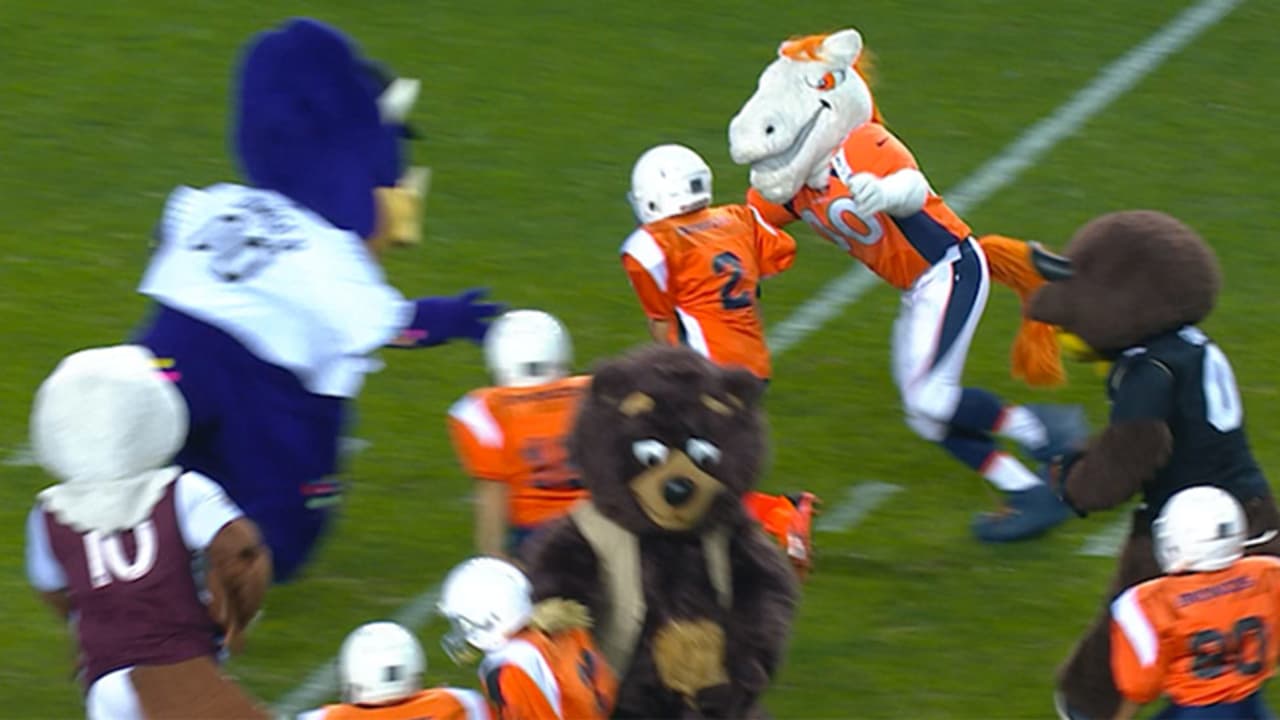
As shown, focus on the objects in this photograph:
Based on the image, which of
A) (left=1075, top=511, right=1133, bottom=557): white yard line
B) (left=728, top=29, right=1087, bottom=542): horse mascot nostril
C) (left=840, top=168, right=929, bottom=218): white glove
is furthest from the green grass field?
(left=840, top=168, right=929, bottom=218): white glove

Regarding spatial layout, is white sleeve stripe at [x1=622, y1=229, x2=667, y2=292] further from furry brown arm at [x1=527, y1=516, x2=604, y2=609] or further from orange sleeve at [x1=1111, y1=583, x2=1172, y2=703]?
orange sleeve at [x1=1111, y1=583, x2=1172, y2=703]

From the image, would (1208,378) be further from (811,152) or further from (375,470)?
(375,470)

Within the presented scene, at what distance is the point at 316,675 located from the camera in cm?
623

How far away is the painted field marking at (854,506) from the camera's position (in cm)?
730

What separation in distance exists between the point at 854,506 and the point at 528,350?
5.73 feet

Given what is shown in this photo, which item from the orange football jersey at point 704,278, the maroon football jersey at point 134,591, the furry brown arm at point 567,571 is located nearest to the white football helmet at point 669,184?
the orange football jersey at point 704,278

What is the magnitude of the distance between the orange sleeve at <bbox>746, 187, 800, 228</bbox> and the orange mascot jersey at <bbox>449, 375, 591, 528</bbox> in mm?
1782

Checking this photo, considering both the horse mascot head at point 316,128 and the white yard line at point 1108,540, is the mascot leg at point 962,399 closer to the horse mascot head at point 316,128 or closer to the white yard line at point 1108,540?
the white yard line at point 1108,540

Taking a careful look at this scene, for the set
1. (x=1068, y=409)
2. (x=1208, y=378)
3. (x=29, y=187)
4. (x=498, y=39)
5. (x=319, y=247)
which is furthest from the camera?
(x=498, y=39)

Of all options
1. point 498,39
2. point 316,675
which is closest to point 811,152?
point 316,675

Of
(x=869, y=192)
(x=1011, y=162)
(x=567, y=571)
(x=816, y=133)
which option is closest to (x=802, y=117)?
(x=816, y=133)

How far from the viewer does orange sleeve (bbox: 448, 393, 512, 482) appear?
19.9 feet

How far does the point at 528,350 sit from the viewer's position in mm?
6070

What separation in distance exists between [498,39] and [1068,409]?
577 centimetres
